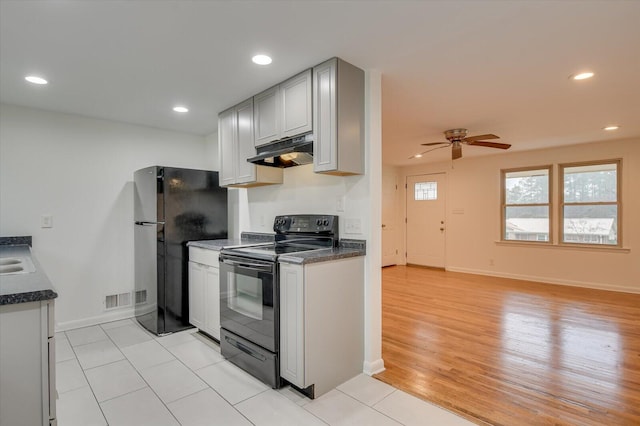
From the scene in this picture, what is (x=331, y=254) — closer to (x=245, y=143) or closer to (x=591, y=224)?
(x=245, y=143)

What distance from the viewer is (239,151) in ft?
10.7

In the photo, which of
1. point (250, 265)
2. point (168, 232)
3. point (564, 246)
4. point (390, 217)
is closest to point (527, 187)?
point (564, 246)

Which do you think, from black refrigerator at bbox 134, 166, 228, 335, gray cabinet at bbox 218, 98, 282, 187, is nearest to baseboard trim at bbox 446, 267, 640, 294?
gray cabinet at bbox 218, 98, 282, 187

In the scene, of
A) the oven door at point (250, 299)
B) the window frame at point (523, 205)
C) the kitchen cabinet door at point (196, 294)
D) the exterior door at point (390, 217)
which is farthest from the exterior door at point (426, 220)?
the oven door at point (250, 299)

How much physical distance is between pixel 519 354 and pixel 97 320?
168 inches

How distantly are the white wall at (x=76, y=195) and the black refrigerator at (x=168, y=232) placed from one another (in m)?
0.30

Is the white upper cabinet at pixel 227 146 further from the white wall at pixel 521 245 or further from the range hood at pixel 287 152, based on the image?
the white wall at pixel 521 245

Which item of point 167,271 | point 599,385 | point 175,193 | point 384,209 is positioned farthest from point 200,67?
point 384,209

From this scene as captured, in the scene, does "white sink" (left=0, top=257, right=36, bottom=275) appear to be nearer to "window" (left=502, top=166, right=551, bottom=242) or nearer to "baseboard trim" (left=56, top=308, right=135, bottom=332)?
"baseboard trim" (left=56, top=308, right=135, bottom=332)

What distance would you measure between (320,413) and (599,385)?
2004mm

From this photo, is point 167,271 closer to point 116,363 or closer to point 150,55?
point 116,363

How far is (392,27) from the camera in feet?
6.37

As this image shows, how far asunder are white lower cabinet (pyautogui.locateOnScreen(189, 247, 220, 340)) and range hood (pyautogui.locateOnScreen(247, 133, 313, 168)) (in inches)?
37.7

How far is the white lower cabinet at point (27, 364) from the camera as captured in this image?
118 centimetres
